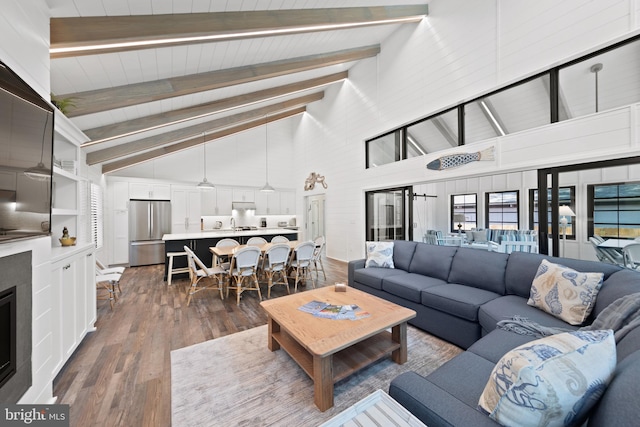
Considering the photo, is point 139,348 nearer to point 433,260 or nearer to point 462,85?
point 433,260

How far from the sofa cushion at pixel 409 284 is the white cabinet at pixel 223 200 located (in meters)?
6.60

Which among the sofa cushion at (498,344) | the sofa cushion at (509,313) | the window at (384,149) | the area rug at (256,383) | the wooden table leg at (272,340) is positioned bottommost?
the area rug at (256,383)

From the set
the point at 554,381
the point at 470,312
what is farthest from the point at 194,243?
the point at 554,381

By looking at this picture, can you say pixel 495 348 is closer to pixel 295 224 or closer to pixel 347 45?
pixel 347 45

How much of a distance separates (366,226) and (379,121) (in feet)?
8.56

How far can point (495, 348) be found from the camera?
164 centimetres

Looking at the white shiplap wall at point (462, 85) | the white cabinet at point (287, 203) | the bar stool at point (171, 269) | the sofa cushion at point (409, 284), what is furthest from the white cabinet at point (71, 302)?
the white cabinet at point (287, 203)

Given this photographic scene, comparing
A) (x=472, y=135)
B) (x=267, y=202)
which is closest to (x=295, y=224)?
(x=267, y=202)

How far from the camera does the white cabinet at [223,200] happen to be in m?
8.23

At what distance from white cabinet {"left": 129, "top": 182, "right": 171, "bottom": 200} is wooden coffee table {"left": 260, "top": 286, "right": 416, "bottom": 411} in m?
6.20

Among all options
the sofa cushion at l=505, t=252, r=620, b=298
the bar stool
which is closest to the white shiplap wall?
the sofa cushion at l=505, t=252, r=620, b=298

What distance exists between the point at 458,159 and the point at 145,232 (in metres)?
7.56

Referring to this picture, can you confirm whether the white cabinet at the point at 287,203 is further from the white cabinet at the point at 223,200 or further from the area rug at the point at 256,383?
the area rug at the point at 256,383

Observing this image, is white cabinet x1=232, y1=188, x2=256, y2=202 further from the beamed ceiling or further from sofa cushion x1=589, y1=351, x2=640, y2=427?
sofa cushion x1=589, y1=351, x2=640, y2=427
